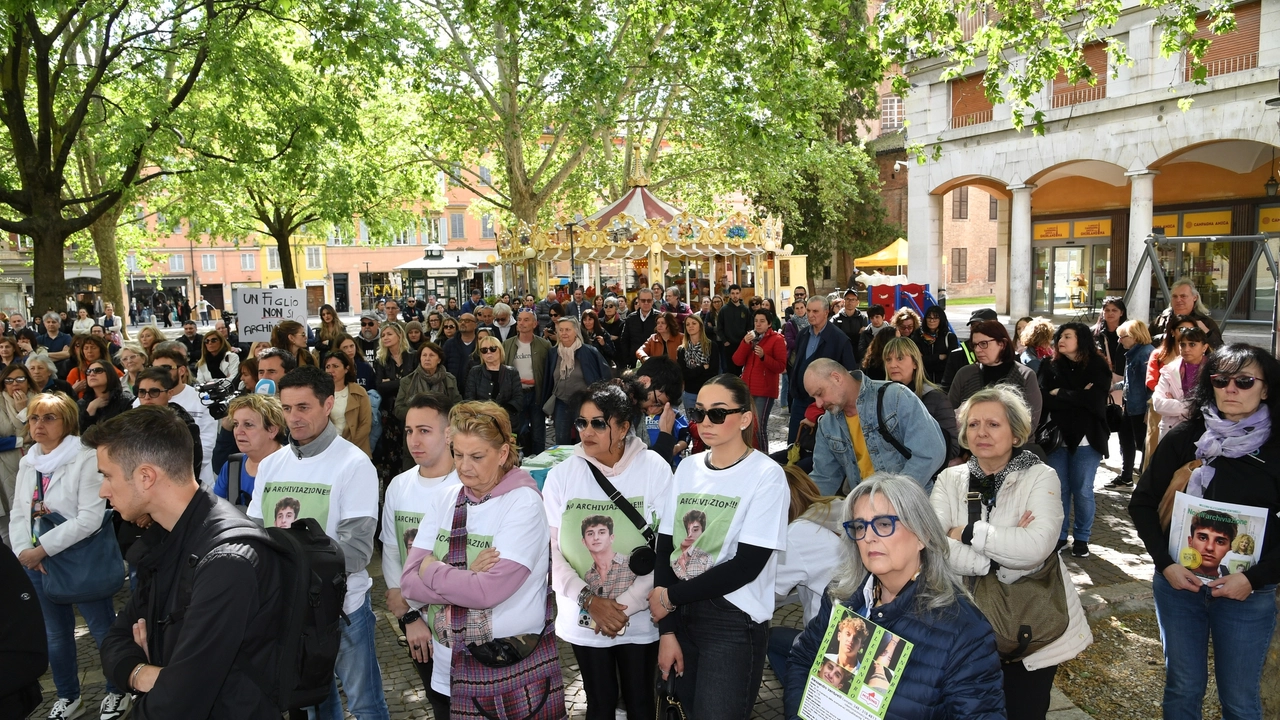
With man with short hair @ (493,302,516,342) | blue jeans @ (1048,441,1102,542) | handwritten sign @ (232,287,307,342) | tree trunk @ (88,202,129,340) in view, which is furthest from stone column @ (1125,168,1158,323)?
tree trunk @ (88,202,129,340)

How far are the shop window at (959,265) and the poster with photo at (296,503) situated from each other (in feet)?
147

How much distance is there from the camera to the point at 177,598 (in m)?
2.21

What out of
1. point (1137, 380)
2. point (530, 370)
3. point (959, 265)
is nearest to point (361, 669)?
point (530, 370)

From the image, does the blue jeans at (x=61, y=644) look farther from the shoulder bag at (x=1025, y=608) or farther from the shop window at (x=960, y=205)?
the shop window at (x=960, y=205)

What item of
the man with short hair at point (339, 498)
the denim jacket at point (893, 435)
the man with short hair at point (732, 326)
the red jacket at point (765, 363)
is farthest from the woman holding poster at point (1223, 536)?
the man with short hair at point (732, 326)

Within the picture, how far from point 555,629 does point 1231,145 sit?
2527 centimetres

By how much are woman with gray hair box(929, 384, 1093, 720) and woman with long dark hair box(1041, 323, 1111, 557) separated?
9.72ft

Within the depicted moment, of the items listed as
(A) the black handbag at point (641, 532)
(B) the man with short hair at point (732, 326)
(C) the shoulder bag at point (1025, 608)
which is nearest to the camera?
(C) the shoulder bag at point (1025, 608)

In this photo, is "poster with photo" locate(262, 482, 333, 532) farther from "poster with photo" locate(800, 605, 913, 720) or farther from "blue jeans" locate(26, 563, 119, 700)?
"poster with photo" locate(800, 605, 913, 720)

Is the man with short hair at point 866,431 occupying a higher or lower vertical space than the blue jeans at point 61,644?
higher

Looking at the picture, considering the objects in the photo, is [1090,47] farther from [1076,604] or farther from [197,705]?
[197,705]

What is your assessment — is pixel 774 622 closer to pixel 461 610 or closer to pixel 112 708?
pixel 461 610

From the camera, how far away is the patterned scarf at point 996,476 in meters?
3.12

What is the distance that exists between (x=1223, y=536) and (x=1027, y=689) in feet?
3.31
